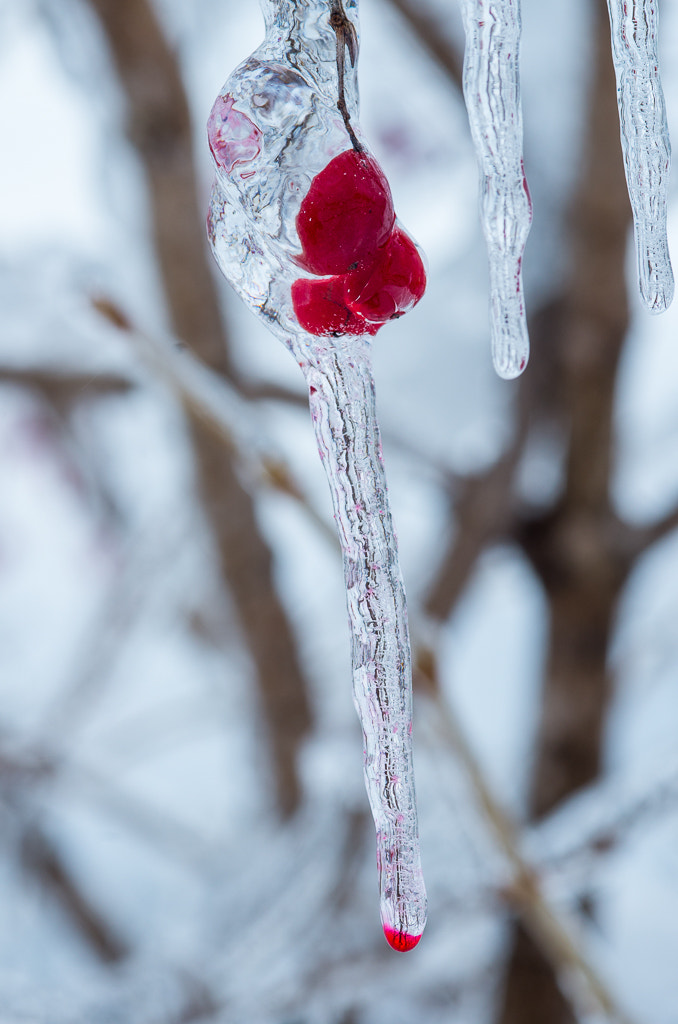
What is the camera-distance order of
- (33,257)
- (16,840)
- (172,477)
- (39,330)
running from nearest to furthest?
(33,257) < (39,330) < (16,840) < (172,477)

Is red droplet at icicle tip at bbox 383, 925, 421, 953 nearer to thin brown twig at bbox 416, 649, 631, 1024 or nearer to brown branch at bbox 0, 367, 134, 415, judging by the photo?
thin brown twig at bbox 416, 649, 631, 1024

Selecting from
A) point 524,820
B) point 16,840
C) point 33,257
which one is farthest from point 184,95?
point 16,840

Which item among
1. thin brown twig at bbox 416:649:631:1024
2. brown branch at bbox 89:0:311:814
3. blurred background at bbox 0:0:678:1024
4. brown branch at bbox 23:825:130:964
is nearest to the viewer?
thin brown twig at bbox 416:649:631:1024

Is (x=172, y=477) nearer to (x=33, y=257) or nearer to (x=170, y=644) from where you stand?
(x=170, y=644)

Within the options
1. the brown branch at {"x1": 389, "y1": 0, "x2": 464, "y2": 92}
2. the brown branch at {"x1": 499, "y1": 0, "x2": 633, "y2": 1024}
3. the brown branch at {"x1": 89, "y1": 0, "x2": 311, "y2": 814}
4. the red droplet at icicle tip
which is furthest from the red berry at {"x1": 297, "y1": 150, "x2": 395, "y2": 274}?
the brown branch at {"x1": 389, "y1": 0, "x2": 464, "y2": 92}

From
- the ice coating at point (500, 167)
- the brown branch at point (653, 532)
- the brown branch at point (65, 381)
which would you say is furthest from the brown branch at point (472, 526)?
the ice coating at point (500, 167)

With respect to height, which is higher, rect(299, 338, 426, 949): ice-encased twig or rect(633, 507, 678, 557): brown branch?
rect(633, 507, 678, 557): brown branch
